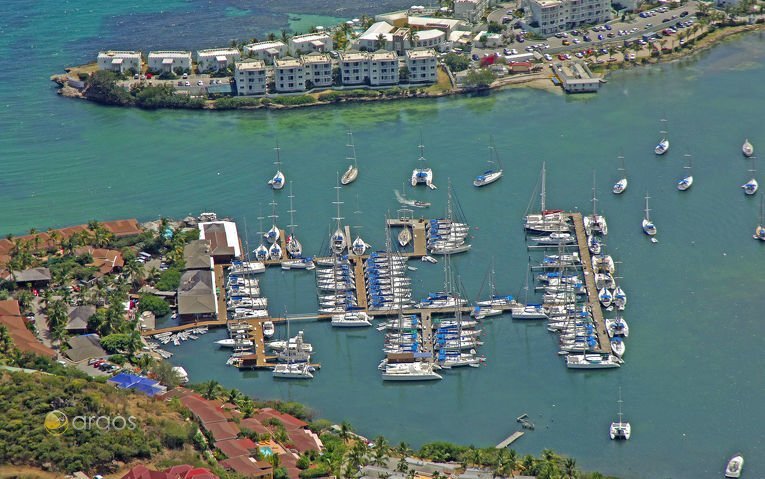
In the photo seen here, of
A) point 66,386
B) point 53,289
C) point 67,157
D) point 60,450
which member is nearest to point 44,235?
point 53,289

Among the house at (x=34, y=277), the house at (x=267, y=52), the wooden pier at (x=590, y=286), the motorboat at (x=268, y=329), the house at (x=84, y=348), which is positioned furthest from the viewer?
the house at (x=267, y=52)

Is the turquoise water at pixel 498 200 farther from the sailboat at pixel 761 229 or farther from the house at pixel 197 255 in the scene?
the house at pixel 197 255

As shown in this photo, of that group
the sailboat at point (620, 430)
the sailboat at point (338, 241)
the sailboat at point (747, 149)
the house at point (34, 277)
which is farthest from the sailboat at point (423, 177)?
the sailboat at point (620, 430)

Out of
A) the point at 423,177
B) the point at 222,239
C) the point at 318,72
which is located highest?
the point at 318,72

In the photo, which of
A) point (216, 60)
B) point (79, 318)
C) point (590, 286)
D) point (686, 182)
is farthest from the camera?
point (216, 60)

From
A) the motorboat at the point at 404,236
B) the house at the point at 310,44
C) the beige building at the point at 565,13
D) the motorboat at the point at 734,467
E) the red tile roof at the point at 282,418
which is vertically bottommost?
the motorboat at the point at 734,467

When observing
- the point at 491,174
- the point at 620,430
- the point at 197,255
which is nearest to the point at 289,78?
the point at 491,174

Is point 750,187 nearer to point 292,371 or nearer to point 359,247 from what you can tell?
Answer: point 359,247
